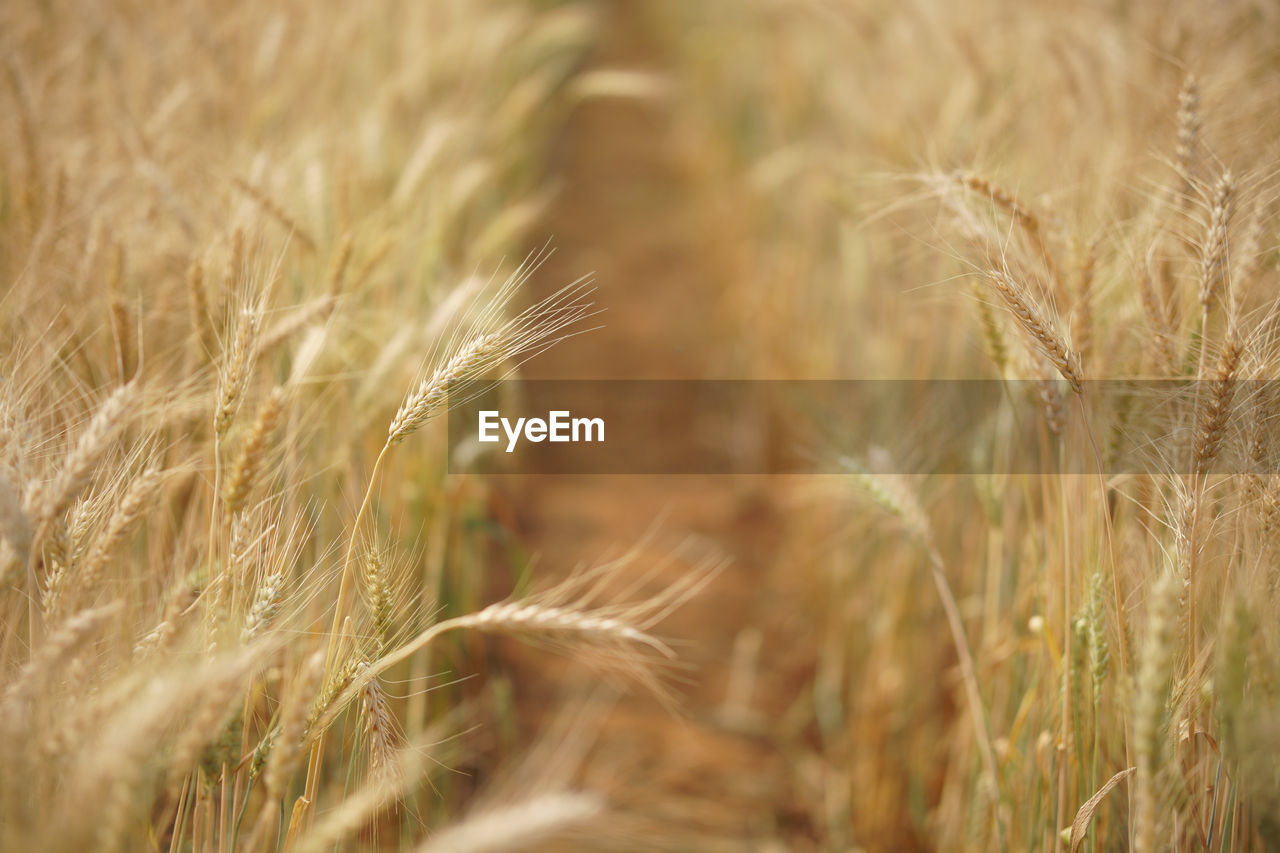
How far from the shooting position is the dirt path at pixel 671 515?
6.11 ft

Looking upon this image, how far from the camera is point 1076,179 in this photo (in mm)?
1514

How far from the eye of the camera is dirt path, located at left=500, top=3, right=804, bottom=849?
73.4 inches

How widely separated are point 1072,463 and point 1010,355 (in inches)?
7.5

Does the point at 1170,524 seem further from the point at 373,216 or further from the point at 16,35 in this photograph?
the point at 16,35

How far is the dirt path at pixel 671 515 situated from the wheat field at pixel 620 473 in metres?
0.02

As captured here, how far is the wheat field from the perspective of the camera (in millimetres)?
830

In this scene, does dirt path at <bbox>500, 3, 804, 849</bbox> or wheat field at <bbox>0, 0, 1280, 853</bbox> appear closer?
wheat field at <bbox>0, 0, 1280, 853</bbox>

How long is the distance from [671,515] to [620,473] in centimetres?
32

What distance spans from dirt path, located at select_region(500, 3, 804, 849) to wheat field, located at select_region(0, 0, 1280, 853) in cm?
2

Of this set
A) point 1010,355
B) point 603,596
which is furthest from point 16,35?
point 1010,355

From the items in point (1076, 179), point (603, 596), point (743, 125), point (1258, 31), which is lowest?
point (603, 596)

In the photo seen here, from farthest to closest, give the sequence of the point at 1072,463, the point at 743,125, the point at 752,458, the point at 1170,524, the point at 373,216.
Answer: the point at 743,125, the point at 752,458, the point at 373,216, the point at 1072,463, the point at 1170,524

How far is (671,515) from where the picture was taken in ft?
9.31

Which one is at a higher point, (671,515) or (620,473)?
(620,473)
